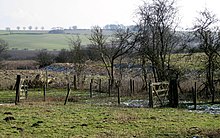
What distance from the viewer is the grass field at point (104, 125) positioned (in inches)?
532

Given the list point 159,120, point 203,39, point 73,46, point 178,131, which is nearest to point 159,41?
point 203,39

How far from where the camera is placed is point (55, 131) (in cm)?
1387

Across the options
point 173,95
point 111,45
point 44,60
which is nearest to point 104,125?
point 173,95

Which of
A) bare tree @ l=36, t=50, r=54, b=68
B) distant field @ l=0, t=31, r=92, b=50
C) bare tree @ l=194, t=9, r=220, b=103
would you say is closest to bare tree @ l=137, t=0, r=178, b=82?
bare tree @ l=194, t=9, r=220, b=103

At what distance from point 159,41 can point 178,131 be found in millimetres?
22995

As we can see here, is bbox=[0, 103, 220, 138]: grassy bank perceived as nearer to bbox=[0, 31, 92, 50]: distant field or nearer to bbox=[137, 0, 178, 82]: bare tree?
bbox=[137, 0, 178, 82]: bare tree

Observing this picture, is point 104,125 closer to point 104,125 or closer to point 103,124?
point 104,125

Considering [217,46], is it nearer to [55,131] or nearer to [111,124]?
[111,124]

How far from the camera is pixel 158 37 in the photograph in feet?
120

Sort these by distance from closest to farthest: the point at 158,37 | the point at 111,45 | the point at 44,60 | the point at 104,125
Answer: the point at 104,125
the point at 158,37
the point at 111,45
the point at 44,60

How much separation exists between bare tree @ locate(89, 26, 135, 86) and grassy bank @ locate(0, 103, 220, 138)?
88.4ft

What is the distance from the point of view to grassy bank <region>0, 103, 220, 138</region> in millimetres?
13566

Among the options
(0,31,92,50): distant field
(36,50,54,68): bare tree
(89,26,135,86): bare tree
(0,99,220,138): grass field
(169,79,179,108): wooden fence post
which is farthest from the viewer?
(0,31,92,50): distant field

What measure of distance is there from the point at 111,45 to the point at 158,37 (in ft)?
42.3
